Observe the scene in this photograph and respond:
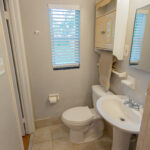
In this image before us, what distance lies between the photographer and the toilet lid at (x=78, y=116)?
5.16ft

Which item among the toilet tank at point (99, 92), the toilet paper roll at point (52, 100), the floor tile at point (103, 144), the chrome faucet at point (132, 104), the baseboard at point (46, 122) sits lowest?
the floor tile at point (103, 144)

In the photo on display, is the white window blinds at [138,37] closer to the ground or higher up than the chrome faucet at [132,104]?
higher up

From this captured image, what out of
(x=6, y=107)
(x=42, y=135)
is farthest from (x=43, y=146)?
(x=6, y=107)

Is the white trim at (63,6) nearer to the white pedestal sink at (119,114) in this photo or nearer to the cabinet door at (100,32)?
the cabinet door at (100,32)

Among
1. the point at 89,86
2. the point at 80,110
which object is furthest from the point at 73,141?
the point at 89,86

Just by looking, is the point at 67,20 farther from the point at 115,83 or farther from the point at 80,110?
the point at 80,110

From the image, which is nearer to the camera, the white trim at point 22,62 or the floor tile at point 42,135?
the white trim at point 22,62

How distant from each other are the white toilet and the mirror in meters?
0.65

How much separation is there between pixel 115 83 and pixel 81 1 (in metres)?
1.31

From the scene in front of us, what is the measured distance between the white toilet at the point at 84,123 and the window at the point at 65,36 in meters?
0.65

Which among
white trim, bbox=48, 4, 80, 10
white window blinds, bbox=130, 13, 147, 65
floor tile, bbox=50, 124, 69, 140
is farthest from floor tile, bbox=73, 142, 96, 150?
white trim, bbox=48, 4, 80, 10

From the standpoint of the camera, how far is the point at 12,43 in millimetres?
1456

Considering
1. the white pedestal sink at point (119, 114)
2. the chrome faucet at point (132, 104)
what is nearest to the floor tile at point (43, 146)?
the white pedestal sink at point (119, 114)

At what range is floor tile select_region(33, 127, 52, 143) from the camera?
1.81m
